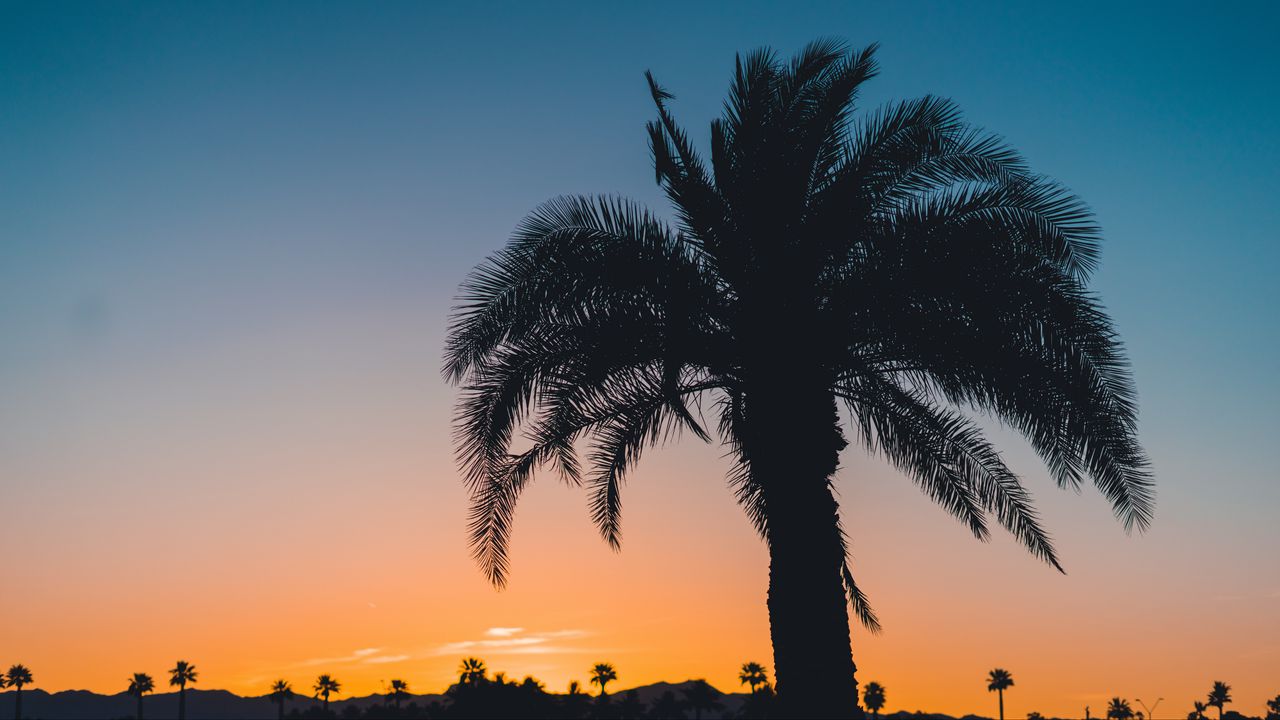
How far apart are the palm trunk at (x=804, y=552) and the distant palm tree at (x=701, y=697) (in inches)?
3501

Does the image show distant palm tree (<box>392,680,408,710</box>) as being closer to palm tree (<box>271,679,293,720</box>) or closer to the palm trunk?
palm tree (<box>271,679,293,720</box>)

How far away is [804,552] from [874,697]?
89.4m

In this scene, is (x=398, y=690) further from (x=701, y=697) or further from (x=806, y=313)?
(x=806, y=313)

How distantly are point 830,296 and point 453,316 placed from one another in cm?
457

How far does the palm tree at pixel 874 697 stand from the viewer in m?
92.4

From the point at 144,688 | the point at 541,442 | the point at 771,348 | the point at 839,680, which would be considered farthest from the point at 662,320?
the point at 144,688

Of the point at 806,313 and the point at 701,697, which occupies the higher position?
the point at 806,313

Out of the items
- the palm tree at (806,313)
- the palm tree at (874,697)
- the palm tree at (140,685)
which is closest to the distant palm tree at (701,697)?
the palm tree at (874,697)

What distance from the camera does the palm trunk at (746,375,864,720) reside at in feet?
35.4

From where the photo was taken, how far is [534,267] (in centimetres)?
1191

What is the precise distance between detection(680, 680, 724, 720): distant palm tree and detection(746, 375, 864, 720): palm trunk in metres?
88.9

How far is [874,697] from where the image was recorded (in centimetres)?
9331

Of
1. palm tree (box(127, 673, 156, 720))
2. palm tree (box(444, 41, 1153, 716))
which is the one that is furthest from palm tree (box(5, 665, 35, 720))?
palm tree (box(444, 41, 1153, 716))

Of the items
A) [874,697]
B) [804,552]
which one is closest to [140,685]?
[874,697]
